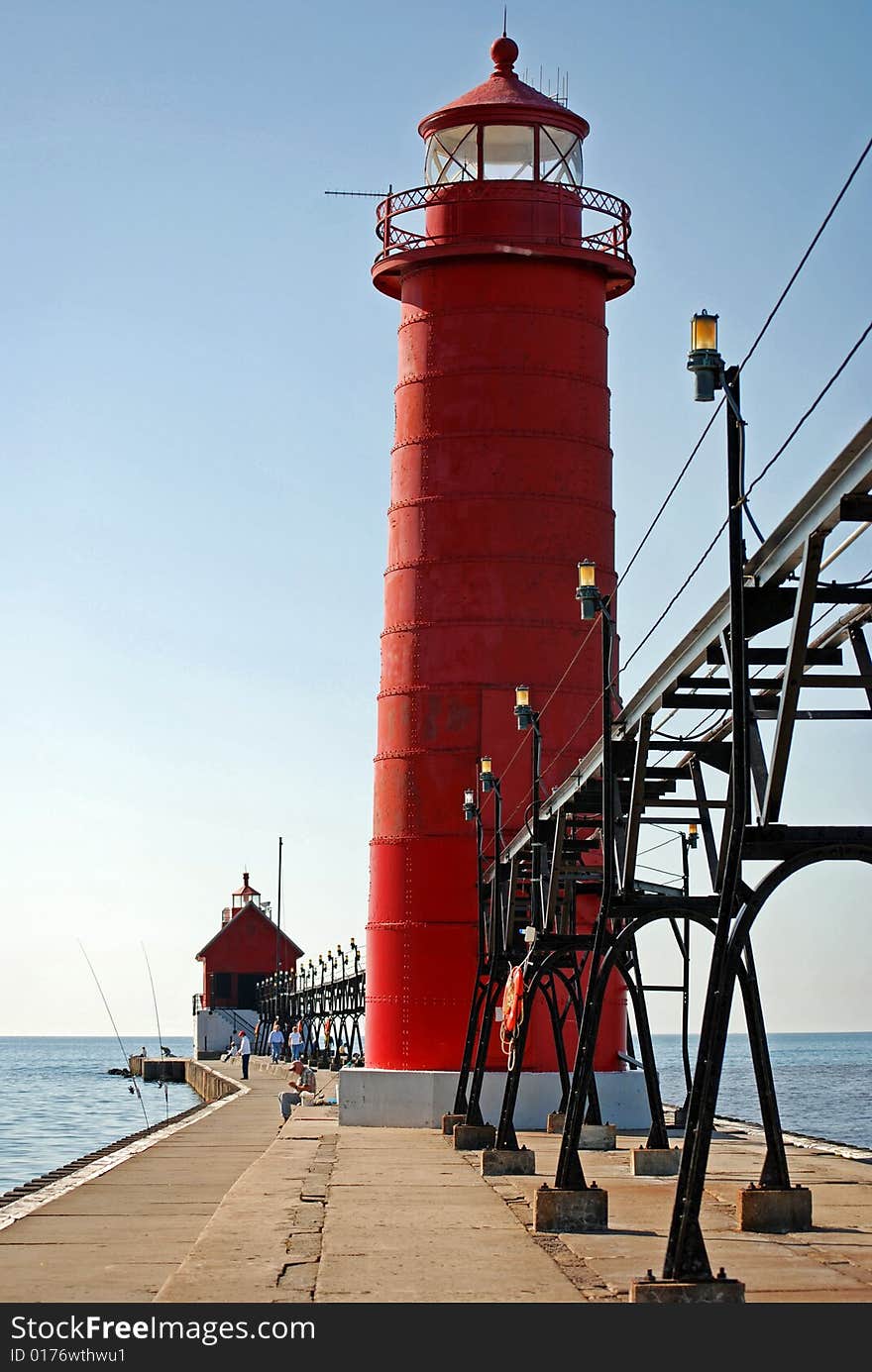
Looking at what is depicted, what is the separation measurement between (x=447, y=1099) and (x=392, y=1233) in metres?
12.1

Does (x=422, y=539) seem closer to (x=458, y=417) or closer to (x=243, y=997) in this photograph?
(x=458, y=417)

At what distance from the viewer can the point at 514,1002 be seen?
2009cm

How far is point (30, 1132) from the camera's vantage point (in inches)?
2142

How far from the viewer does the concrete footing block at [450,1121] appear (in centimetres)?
2419

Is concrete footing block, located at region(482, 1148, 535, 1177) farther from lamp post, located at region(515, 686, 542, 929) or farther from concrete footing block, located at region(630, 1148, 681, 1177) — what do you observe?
lamp post, located at region(515, 686, 542, 929)

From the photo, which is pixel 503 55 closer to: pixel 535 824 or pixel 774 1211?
pixel 535 824

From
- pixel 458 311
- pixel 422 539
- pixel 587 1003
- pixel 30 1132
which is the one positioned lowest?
pixel 30 1132

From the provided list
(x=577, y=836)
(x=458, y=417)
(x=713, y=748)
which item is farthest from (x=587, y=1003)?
(x=458, y=417)

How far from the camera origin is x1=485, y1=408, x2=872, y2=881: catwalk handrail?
1052cm

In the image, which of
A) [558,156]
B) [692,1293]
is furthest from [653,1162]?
[558,156]

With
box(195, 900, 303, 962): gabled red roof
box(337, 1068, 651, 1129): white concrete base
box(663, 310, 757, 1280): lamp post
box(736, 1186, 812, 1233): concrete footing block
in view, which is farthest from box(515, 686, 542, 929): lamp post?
box(195, 900, 303, 962): gabled red roof

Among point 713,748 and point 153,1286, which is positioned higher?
point 713,748

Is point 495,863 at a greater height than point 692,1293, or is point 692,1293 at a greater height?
point 495,863

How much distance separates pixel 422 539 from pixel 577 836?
204 inches
